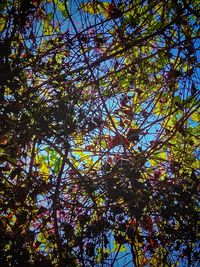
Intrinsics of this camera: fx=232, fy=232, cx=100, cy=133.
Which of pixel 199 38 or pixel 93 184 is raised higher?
pixel 199 38

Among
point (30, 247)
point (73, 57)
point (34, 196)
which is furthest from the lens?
point (73, 57)

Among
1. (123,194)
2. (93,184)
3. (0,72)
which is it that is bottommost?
(123,194)

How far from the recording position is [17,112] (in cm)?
229

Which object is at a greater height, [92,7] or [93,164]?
[92,7]

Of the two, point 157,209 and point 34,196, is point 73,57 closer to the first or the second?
point 34,196

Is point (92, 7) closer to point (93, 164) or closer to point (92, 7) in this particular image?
point (92, 7)

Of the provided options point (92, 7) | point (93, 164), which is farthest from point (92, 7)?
point (93, 164)

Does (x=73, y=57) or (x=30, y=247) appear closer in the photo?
(x=30, y=247)

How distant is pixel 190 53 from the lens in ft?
7.29

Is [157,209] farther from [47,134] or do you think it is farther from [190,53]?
[190,53]

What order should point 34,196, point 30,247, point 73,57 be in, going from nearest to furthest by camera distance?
point 30,247, point 34,196, point 73,57

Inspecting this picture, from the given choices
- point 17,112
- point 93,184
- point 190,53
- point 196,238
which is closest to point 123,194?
point 93,184

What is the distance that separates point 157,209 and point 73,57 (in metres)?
1.70

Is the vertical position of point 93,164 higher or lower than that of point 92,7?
lower
